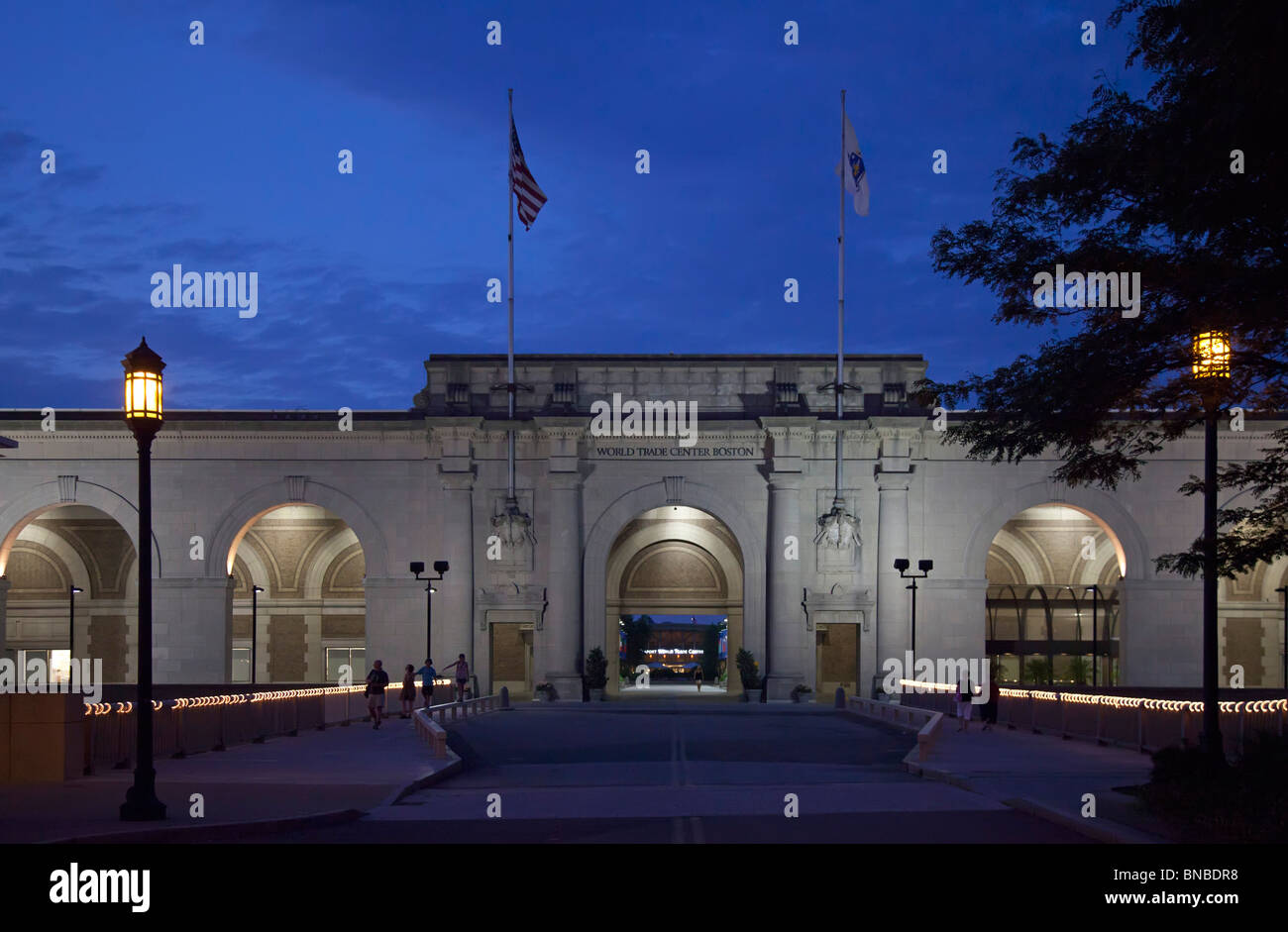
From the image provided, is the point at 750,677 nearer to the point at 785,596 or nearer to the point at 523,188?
the point at 785,596

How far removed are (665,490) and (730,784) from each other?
3219 centimetres

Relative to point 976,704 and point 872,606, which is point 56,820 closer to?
point 976,704

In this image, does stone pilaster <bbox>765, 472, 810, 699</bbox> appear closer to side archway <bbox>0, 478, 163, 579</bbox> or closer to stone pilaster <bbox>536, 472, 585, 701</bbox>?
stone pilaster <bbox>536, 472, 585, 701</bbox>

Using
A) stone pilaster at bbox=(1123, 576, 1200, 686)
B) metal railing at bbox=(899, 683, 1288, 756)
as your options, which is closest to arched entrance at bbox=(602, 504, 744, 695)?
stone pilaster at bbox=(1123, 576, 1200, 686)

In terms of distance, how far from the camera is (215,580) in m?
52.0

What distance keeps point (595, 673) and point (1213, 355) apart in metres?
37.3

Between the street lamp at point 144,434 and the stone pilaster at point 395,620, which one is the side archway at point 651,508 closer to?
the stone pilaster at point 395,620

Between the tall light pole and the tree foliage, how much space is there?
4854 cm

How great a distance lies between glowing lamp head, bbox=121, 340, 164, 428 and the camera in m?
17.7

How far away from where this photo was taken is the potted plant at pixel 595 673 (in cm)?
5162

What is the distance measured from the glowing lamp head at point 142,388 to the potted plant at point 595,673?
3501 centimetres

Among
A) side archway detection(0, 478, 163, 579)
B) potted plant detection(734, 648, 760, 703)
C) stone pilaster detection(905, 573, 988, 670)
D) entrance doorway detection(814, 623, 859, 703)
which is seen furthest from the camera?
entrance doorway detection(814, 623, 859, 703)

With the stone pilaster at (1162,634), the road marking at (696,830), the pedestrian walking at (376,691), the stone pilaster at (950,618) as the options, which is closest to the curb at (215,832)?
the road marking at (696,830)
